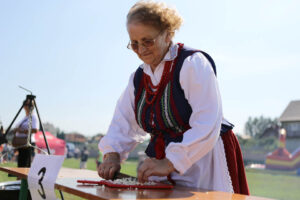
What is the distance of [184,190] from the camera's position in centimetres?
146

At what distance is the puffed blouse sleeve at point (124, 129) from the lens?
1.98 meters

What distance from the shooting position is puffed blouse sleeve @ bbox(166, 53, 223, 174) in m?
1.56

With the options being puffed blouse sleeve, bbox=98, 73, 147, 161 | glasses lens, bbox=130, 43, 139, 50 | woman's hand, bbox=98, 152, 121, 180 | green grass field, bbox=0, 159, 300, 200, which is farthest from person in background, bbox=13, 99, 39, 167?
glasses lens, bbox=130, 43, 139, 50

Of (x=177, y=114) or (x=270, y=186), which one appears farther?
(x=270, y=186)

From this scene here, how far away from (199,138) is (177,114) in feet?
0.66

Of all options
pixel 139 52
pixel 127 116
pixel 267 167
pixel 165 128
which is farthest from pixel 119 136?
pixel 267 167

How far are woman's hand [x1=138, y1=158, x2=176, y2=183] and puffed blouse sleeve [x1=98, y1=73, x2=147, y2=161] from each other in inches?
16.4

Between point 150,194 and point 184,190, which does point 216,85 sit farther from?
point 150,194

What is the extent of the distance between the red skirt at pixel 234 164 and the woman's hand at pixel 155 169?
341 millimetres

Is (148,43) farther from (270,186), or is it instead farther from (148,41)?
(270,186)

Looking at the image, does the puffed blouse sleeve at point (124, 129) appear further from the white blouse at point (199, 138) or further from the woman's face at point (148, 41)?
the woman's face at point (148, 41)

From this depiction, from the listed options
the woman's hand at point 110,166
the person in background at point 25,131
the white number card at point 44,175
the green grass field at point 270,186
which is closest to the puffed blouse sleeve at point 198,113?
the woman's hand at point 110,166

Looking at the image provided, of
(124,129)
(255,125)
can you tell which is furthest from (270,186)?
(255,125)

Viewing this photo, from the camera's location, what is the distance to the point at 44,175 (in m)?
1.76
